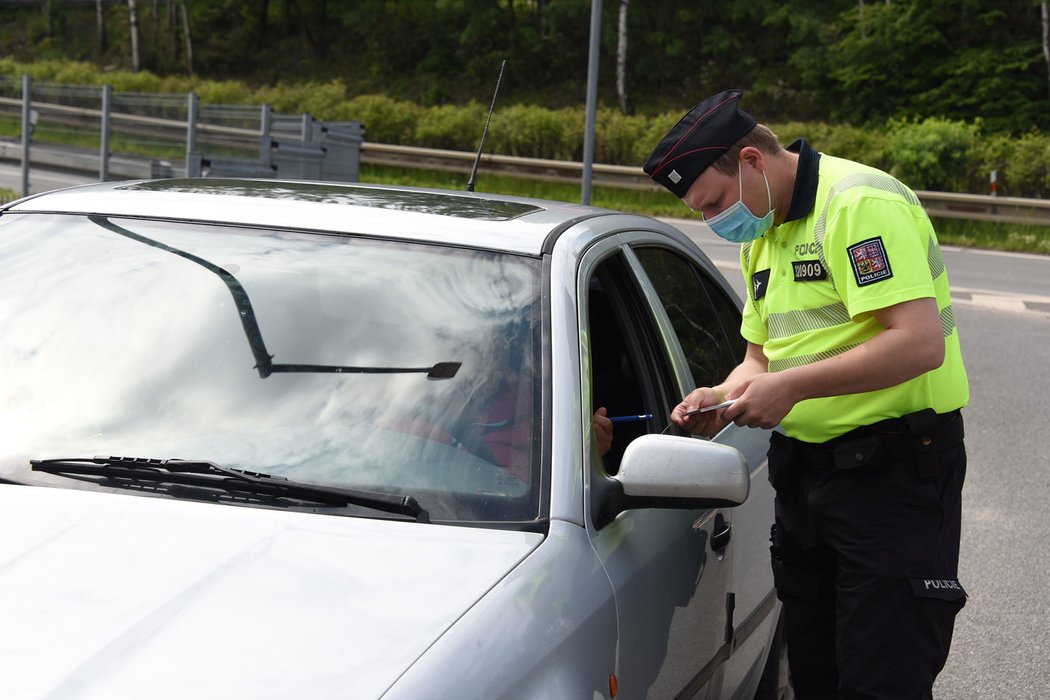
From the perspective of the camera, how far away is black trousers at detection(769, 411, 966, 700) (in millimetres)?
2627

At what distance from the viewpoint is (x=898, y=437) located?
2682 millimetres

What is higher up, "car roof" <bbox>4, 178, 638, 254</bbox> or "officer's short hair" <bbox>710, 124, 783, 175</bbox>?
"officer's short hair" <bbox>710, 124, 783, 175</bbox>

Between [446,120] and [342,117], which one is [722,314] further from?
[342,117]

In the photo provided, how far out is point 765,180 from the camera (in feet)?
9.11

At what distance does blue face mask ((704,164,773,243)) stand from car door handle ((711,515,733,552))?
67 cm

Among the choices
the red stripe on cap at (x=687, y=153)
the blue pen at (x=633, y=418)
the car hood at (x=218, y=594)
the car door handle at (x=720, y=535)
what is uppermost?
the red stripe on cap at (x=687, y=153)

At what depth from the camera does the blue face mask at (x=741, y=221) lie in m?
2.79

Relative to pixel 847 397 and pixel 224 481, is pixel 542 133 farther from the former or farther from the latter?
pixel 224 481

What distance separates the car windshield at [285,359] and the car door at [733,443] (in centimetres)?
79

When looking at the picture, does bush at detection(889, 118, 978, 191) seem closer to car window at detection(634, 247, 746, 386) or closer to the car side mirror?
car window at detection(634, 247, 746, 386)

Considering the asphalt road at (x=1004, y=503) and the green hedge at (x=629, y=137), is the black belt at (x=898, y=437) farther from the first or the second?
the green hedge at (x=629, y=137)

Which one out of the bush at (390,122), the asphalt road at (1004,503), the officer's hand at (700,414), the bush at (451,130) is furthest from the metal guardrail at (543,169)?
the officer's hand at (700,414)

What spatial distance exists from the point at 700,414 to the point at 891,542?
49 cm

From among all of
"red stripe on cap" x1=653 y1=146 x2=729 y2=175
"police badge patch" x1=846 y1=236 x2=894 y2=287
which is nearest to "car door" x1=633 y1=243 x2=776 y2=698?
"red stripe on cap" x1=653 y1=146 x2=729 y2=175
